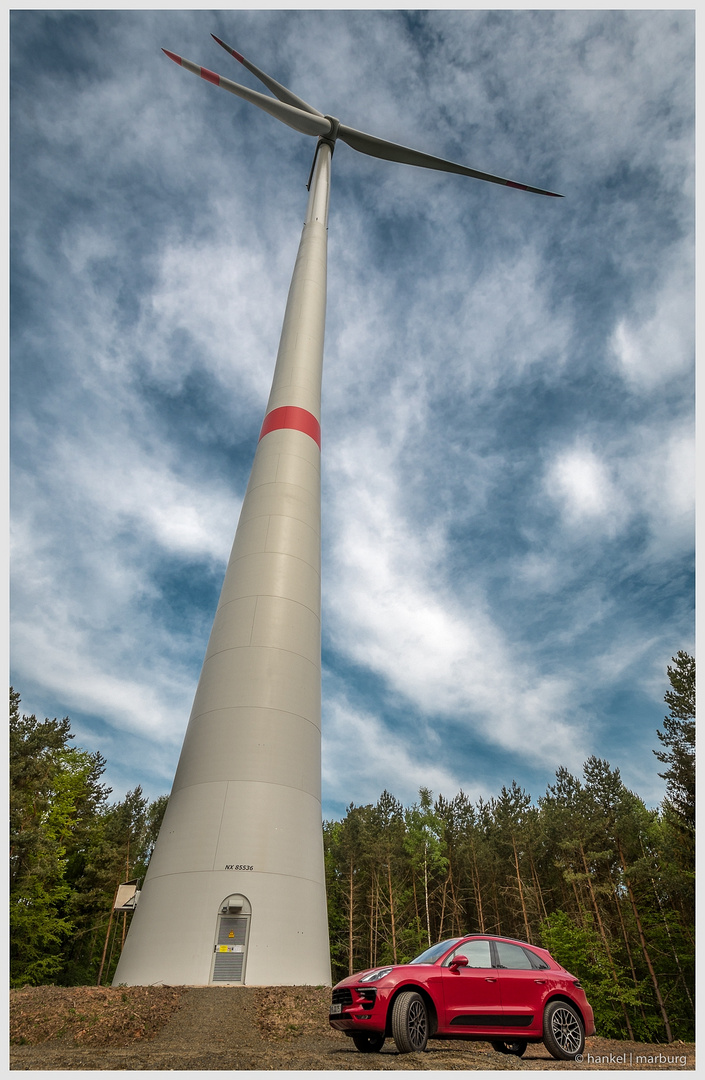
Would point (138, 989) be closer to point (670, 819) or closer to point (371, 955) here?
point (670, 819)

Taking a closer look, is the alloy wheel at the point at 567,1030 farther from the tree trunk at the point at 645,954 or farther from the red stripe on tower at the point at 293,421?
the tree trunk at the point at 645,954

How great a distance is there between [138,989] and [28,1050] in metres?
3.17

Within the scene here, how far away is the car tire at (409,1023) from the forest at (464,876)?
81.7 feet

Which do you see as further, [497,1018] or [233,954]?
[233,954]

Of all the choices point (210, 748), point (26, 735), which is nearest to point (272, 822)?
point (210, 748)

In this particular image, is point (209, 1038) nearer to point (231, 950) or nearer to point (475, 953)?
point (231, 950)

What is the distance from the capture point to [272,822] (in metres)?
15.5

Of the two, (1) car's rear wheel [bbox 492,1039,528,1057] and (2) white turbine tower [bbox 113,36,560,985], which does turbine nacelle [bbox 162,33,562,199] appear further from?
(1) car's rear wheel [bbox 492,1039,528,1057]

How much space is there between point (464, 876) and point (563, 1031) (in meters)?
46.3

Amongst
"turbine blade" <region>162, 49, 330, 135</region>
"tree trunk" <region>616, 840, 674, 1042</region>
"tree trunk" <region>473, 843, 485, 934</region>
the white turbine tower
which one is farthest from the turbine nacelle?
"tree trunk" <region>473, 843, 485, 934</region>

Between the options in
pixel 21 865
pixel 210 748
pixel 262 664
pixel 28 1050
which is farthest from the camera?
pixel 21 865

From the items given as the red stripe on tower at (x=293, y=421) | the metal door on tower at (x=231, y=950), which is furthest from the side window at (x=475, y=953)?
the red stripe on tower at (x=293, y=421)

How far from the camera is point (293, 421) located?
22828 millimetres

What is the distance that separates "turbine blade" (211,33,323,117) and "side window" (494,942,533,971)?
3708cm
